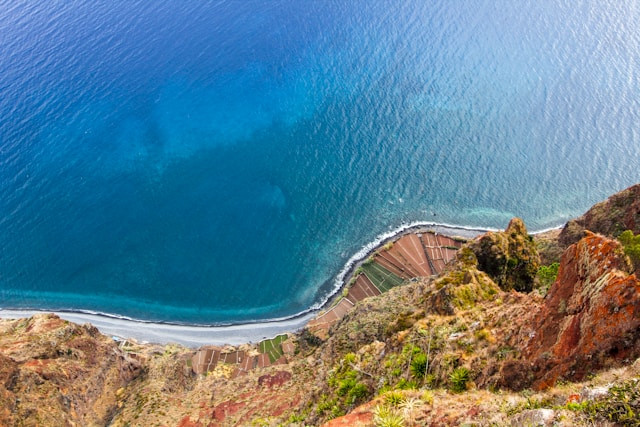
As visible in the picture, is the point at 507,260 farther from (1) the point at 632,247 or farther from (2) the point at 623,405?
(2) the point at 623,405

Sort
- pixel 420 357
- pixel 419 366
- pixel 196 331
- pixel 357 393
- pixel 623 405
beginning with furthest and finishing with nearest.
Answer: pixel 196 331 < pixel 357 393 < pixel 420 357 < pixel 419 366 < pixel 623 405

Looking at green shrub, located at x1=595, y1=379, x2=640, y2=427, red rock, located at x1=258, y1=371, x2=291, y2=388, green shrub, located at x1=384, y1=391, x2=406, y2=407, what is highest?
red rock, located at x1=258, y1=371, x2=291, y2=388

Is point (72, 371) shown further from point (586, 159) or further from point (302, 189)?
point (586, 159)

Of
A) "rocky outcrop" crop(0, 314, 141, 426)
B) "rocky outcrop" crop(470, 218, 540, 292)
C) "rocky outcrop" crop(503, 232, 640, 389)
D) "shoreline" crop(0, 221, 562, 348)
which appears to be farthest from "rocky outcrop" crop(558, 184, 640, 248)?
"rocky outcrop" crop(0, 314, 141, 426)

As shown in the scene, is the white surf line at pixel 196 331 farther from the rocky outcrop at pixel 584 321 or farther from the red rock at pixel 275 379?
the rocky outcrop at pixel 584 321

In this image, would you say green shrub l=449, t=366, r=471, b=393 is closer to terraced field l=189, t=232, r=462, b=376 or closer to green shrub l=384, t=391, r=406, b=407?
green shrub l=384, t=391, r=406, b=407

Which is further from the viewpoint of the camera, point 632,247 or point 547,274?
point 547,274

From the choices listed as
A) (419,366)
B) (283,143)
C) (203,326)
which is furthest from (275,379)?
(283,143)
